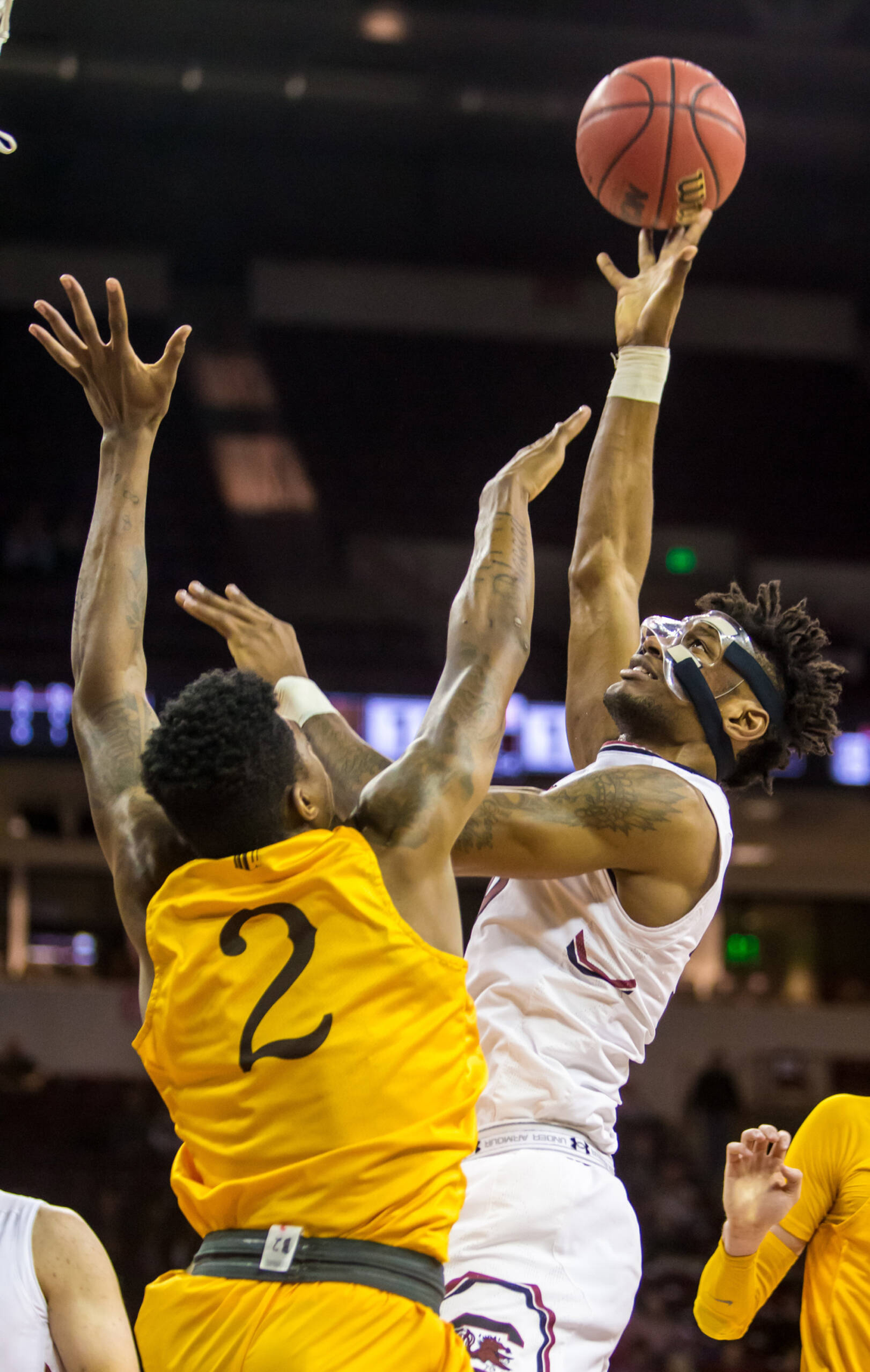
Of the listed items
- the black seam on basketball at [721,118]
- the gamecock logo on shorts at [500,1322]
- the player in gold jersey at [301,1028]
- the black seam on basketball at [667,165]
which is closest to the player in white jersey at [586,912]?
the gamecock logo on shorts at [500,1322]

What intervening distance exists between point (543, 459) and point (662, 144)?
5.19 feet

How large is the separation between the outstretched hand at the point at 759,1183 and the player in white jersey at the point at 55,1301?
1.33 m

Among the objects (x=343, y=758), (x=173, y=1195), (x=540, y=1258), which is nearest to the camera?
(x=540, y=1258)

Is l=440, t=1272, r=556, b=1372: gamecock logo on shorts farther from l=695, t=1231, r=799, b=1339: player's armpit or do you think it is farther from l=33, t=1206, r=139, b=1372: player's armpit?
l=695, t=1231, r=799, b=1339: player's armpit

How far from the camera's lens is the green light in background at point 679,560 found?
14.3 m

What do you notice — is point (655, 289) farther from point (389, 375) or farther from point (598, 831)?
point (389, 375)

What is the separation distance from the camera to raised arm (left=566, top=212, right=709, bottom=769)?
3.69 metres

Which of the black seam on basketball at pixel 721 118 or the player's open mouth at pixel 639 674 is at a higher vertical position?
the black seam on basketball at pixel 721 118

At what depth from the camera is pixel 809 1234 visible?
134 inches

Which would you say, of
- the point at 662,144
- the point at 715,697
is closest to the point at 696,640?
the point at 715,697

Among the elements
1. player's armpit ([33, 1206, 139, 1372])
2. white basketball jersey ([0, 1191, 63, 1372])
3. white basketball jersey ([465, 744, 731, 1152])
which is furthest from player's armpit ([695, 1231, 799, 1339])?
white basketball jersey ([0, 1191, 63, 1372])

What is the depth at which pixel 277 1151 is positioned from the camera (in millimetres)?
2070

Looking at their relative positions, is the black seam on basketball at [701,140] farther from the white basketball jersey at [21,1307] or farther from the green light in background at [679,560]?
the green light in background at [679,560]

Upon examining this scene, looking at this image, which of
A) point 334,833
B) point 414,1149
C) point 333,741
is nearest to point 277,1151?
point 414,1149
